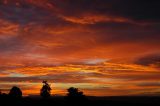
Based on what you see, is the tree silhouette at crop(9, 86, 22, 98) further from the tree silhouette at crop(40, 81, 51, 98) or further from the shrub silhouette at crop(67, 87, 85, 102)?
the shrub silhouette at crop(67, 87, 85, 102)

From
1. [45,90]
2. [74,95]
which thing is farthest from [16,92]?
[74,95]

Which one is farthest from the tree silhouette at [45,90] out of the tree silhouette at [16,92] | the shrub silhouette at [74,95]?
the shrub silhouette at [74,95]

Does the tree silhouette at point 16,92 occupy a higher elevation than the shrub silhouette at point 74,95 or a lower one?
higher

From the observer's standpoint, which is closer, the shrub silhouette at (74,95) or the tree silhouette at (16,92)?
the shrub silhouette at (74,95)

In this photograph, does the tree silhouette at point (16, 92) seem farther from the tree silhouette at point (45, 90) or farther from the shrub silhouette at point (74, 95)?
the shrub silhouette at point (74, 95)

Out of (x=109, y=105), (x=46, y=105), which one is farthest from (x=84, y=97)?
(x=109, y=105)

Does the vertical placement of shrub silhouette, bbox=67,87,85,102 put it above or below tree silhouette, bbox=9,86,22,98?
below

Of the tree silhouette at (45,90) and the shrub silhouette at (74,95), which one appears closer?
the shrub silhouette at (74,95)

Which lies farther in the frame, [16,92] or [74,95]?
[16,92]

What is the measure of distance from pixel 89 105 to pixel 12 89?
4281 centimetres

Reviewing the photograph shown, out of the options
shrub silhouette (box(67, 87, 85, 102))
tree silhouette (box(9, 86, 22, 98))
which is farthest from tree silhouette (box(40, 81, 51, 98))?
shrub silhouette (box(67, 87, 85, 102))

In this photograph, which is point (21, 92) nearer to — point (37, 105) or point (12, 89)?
point (12, 89)

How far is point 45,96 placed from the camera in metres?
146

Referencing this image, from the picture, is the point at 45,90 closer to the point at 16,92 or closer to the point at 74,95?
the point at 16,92
